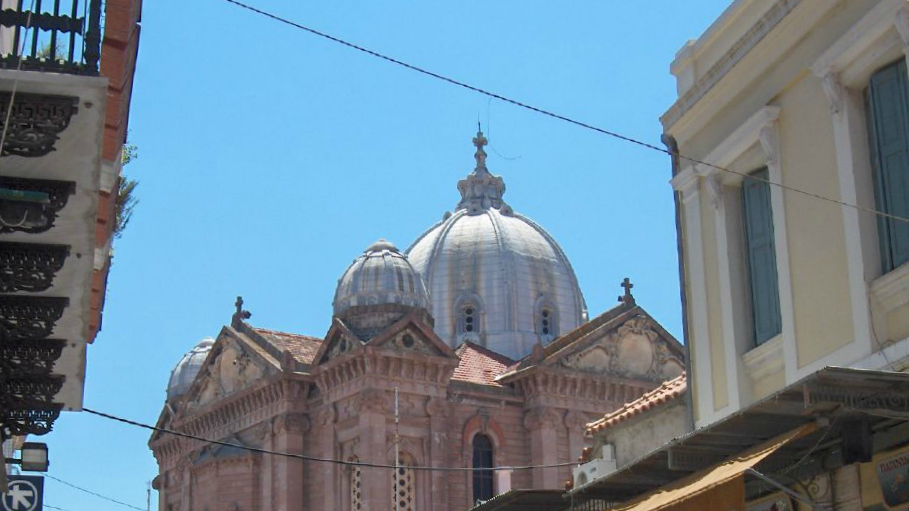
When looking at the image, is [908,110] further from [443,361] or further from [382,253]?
[382,253]

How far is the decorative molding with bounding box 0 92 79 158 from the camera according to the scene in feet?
30.5

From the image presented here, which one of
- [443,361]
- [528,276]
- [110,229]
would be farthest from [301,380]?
[110,229]

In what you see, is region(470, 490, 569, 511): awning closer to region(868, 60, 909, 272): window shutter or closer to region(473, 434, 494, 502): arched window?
region(868, 60, 909, 272): window shutter

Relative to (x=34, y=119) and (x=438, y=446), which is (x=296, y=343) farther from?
(x=34, y=119)

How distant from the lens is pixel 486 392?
44.0m

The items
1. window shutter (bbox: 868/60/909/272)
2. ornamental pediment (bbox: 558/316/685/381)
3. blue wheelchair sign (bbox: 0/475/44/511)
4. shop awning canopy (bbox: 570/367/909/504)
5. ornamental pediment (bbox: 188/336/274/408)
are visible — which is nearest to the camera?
shop awning canopy (bbox: 570/367/909/504)

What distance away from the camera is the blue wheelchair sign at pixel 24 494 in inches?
620

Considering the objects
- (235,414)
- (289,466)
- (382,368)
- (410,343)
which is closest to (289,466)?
(289,466)

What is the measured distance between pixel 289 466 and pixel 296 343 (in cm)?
520

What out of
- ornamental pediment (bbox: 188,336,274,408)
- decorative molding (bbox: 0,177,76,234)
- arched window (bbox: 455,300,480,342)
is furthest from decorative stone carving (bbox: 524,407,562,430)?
decorative molding (bbox: 0,177,76,234)

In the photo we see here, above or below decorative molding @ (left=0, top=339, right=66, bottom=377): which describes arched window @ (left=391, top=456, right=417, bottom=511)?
above

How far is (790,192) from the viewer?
50.0 feet

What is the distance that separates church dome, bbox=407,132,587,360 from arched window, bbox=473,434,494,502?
791 centimetres

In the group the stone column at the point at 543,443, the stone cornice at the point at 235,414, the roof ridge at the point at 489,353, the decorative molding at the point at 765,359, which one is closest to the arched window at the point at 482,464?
the stone column at the point at 543,443
